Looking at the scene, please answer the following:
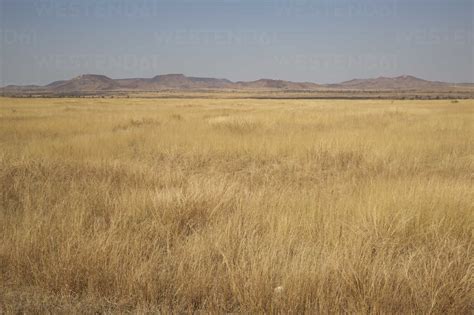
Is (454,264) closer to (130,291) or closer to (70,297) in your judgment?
(130,291)

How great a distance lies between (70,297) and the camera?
8.23ft

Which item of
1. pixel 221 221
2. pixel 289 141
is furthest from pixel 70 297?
pixel 289 141

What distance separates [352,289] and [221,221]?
5.41 ft

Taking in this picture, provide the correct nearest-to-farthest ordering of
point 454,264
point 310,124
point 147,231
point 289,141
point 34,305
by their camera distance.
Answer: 1. point 34,305
2. point 454,264
3. point 147,231
4. point 289,141
5. point 310,124

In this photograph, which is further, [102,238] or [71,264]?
[102,238]

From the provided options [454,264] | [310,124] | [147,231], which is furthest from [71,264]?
[310,124]

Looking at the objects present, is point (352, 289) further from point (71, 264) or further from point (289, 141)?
point (289, 141)

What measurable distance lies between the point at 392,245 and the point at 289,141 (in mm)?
7350

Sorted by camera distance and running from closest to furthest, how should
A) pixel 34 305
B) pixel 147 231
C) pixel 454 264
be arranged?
pixel 34 305, pixel 454 264, pixel 147 231

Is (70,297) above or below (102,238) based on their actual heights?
below

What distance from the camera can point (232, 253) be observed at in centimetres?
300

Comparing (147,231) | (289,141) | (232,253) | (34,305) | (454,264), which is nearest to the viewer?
(34,305)

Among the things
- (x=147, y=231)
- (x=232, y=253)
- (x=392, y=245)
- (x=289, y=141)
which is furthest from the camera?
(x=289, y=141)

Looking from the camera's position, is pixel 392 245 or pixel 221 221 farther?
pixel 221 221
